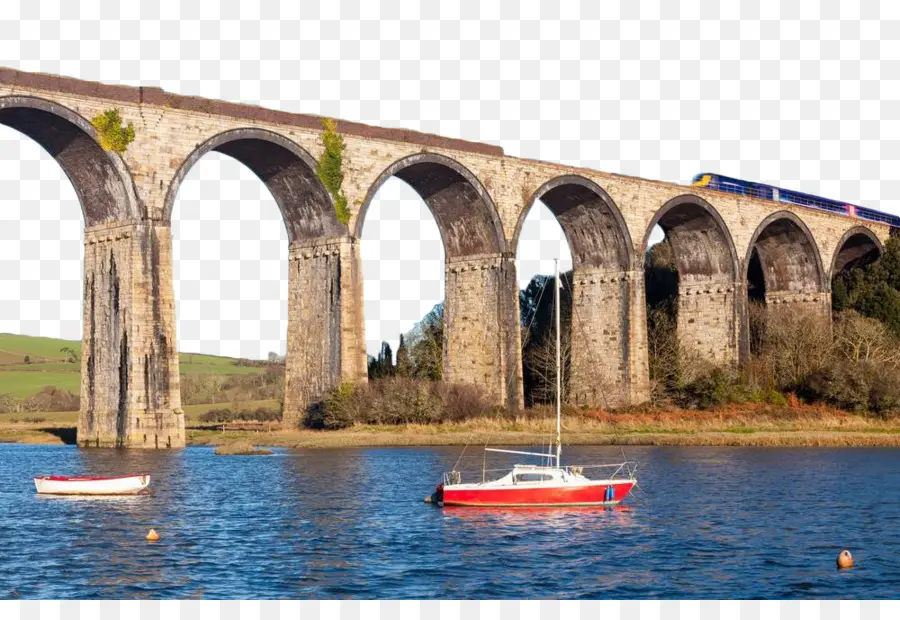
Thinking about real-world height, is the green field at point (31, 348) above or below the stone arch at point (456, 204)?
below

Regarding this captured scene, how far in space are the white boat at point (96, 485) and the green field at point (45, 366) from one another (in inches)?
2246

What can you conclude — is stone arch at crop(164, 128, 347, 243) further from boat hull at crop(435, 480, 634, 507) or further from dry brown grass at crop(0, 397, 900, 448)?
boat hull at crop(435, 480, 634, 507)

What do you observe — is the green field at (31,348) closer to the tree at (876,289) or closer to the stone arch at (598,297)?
the stone arch at (598,297)

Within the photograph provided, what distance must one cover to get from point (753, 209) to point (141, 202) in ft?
149

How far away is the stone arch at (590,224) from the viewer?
75.8 metres

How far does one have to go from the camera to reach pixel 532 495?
4059cm

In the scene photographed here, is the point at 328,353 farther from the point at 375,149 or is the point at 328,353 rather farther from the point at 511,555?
the point at 511,555

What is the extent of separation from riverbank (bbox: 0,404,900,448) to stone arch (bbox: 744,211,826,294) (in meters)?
21.1

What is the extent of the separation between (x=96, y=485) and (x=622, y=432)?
3299 cm

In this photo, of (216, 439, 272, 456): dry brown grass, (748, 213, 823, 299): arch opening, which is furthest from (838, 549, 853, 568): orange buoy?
(748, 213, 823, 299): arch opening

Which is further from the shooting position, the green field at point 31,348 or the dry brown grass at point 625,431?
the green field at point 31,348

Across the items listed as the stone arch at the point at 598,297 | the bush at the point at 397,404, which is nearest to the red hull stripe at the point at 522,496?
the bush at the point at 397,404

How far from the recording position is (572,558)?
1240 inches

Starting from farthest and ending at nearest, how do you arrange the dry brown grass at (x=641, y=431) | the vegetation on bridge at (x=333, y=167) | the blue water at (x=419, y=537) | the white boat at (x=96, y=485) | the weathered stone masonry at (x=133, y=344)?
the dry brown grass at (x=641, y=431) < the vegetation on bridge at (x=333, y=167) < the weathered stone masonry at (x=133, y=344) < the white boat at (x=96, y=485) < the blue water at (x=419, y=537)
